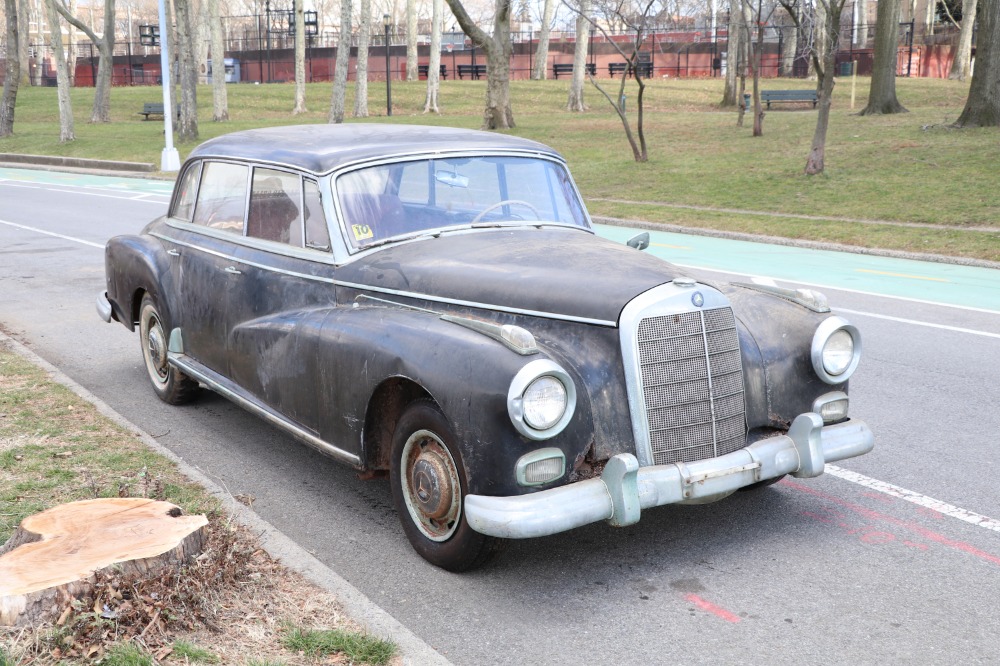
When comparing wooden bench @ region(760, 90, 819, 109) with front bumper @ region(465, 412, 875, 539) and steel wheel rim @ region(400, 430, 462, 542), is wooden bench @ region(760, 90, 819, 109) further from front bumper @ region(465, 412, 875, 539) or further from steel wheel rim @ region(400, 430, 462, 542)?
steel wheel rim @ region(400, 430, 462, 542)

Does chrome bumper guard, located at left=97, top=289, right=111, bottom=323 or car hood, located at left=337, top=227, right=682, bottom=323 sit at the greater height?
car hood, located at left=337, top=227, right=682, bottom=323

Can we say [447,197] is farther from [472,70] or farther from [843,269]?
[472,70]

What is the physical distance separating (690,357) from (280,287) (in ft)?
7.70

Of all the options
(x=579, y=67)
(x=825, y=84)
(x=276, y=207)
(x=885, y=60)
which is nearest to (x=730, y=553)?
(x=276, y=207)

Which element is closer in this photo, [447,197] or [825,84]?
[447,197]

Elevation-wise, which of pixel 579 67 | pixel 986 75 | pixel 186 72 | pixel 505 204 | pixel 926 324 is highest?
pixel 579 67

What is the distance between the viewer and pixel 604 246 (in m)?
5.21

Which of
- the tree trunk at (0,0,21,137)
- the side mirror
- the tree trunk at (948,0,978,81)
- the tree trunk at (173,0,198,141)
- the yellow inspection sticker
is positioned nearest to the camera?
the yellow inspection sticker

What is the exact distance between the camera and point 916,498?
5.17 metres

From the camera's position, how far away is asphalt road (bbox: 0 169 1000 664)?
3.81 m

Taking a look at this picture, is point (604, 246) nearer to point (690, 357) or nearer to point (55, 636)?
point (690, 357)

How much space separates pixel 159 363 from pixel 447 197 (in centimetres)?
278

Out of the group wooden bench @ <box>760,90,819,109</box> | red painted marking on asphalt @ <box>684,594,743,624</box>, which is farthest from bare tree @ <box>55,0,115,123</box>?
red painted marking on asphalt @ <box>684,594,743,624</box>

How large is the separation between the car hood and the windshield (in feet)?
0.47
